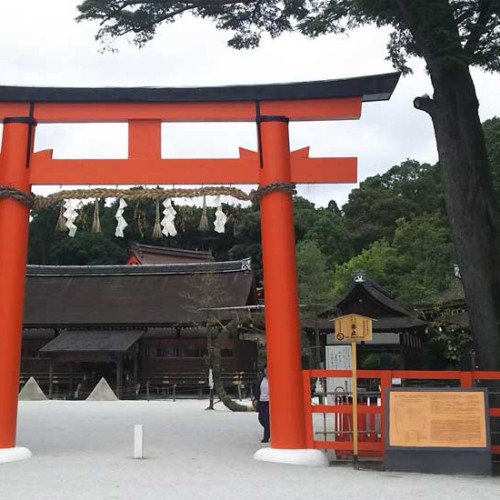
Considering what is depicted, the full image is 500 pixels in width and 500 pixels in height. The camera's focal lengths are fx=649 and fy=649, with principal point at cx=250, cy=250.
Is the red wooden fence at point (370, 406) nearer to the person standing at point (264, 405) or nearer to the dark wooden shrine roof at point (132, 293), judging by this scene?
the person standing at point (264, 405)

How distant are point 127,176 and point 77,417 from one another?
28.2ft

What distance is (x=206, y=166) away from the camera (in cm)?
843

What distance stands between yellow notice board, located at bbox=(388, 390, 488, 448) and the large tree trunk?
2.76ft

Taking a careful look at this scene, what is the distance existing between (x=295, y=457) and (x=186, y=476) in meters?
1.48

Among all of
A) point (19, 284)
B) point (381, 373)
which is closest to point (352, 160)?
point (381, 373)

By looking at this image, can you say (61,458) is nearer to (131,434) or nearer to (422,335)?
(131,434)

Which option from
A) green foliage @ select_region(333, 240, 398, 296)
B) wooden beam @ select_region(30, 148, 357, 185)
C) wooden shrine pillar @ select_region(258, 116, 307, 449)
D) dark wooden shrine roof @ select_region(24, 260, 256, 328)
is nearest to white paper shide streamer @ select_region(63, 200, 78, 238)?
wooden beam @ select_region(30, 148, 357, 185)

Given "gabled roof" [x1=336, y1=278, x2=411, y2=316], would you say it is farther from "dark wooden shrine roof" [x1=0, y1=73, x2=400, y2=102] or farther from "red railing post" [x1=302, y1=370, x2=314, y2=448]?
"red railing post" [x1=302, y1=370, x2=314, y2=448]

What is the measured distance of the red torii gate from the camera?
800cm

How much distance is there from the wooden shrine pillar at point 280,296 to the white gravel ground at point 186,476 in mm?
538

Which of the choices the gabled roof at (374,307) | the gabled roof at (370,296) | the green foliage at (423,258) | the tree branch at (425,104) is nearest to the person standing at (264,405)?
the tree branch at (425,104)

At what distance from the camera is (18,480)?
21.6 feet

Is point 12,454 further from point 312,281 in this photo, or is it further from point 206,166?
point 312,281

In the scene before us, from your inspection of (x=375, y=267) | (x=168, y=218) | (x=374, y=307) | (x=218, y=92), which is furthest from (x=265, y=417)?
(x=375, y=267)
